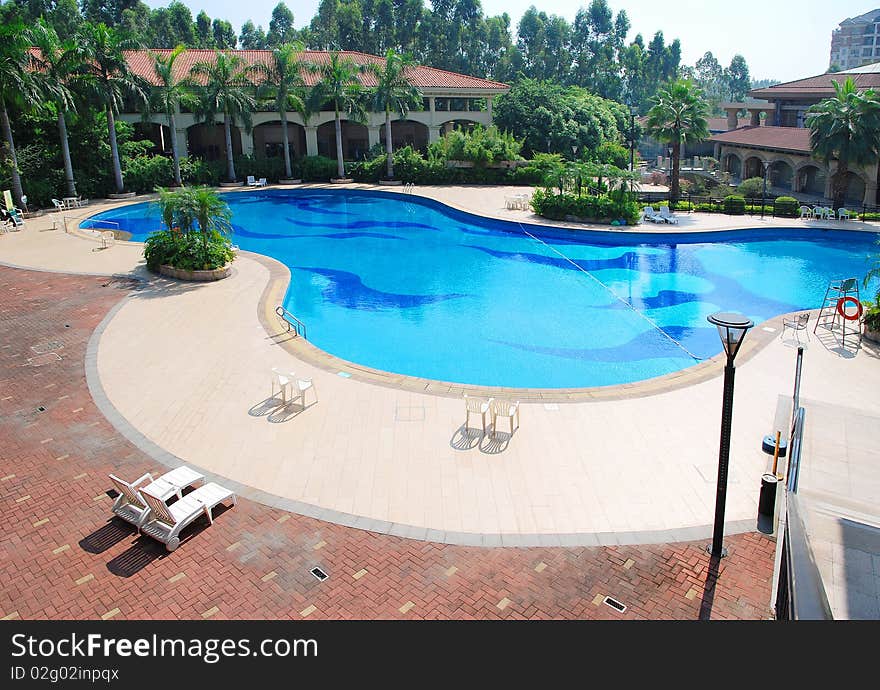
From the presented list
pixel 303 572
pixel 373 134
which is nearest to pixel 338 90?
pixel 373 134

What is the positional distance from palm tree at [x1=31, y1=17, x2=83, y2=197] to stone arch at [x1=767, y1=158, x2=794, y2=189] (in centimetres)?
3804

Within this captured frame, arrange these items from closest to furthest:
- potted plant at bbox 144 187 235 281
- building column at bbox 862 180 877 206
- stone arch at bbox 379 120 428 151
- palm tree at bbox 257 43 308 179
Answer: potted plant at bbox 144 187 235 281
building column at bbox 862 180 877 206
palm tree at bbox 257 43 308 179
stone arch at bbox 379 120 428 151

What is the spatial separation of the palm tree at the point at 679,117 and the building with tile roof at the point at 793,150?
6.80 metres

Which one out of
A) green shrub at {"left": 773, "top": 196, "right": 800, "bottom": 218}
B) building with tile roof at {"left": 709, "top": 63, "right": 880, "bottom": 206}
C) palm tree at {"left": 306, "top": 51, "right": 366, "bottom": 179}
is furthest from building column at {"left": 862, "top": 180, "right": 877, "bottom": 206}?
palm tree at {"left": 306, "top": 51, "right": 366, "bottom": 179}

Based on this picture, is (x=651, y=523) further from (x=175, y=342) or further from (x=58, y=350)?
(x=58, y=350)

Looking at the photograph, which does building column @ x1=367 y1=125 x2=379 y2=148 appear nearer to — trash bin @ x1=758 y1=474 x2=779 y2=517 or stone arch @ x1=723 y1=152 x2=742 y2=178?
stone arch @ x1=723 y1=152 x2=742 y2=178

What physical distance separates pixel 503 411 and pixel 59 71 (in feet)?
109

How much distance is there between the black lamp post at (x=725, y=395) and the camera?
22.5 ft

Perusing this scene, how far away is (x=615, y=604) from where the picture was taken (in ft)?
23.9

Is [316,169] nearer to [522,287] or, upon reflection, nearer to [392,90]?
[392,90]

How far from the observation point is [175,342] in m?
15.5

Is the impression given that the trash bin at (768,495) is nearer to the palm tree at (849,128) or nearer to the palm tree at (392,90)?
the palm tree at (849,128)

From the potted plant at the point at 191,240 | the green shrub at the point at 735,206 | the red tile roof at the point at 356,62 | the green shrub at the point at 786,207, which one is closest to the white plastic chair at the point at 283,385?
the potted plant at the point at 191,240

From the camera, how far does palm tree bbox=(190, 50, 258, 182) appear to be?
132 feet
